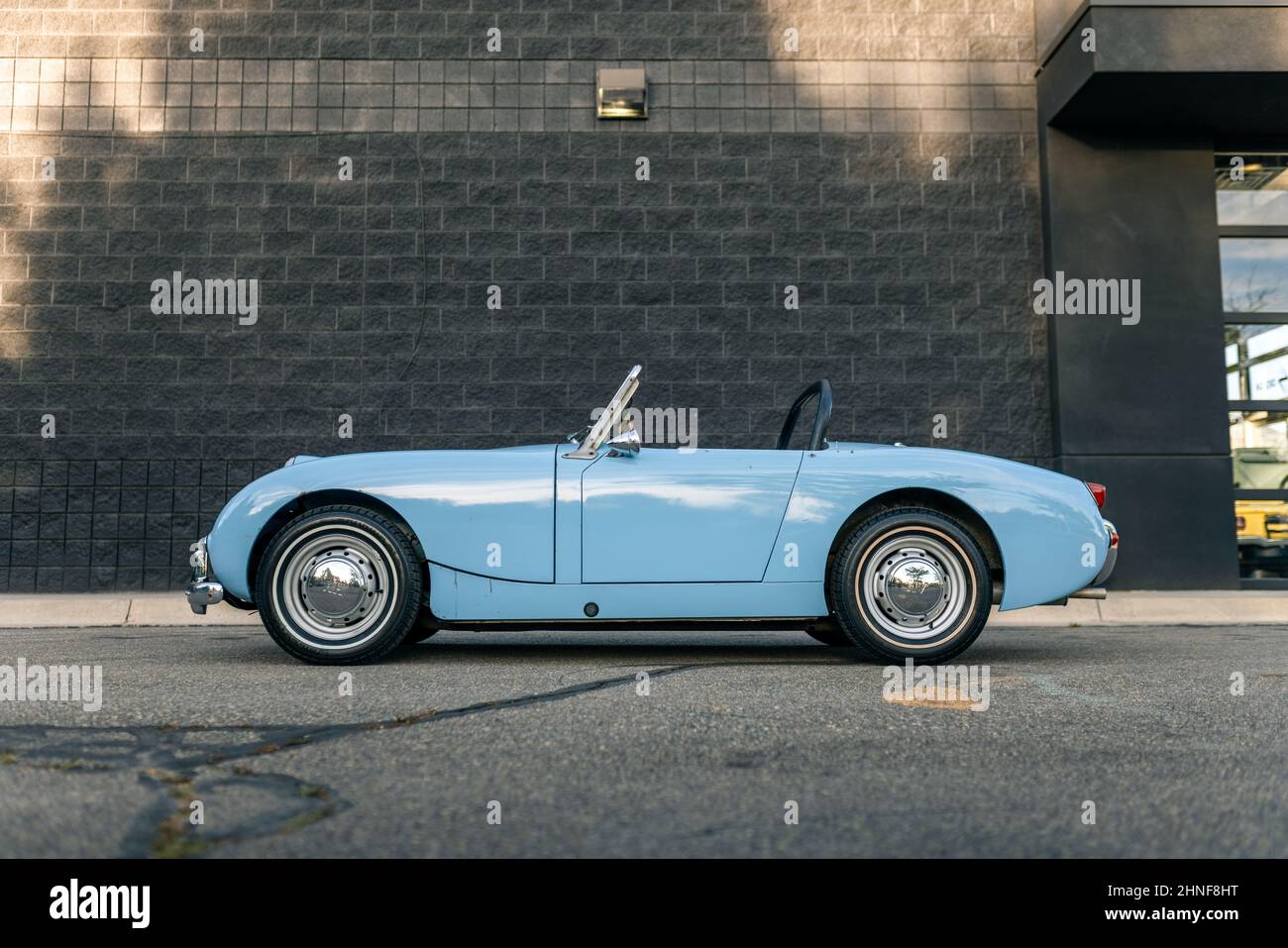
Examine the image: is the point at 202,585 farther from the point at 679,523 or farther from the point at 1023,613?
the point at 1023,613

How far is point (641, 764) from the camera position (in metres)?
2.85

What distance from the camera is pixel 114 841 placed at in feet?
7.02

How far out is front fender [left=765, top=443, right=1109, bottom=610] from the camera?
5.11 meters

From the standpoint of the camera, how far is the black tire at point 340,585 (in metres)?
4.98

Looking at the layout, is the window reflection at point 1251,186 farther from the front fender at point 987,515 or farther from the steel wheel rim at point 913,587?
the steel wheel rim at point 913,587

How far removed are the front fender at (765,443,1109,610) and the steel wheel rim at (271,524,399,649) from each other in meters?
1.67

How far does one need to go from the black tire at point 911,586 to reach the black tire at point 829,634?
0.29m

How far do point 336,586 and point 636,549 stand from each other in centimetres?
128

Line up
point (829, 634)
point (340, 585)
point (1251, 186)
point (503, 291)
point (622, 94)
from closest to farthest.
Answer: point (340, 585), point (829, 634), point (503, 291), point (622, 94), point (1251, 186)

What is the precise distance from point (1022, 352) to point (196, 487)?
23.4ft

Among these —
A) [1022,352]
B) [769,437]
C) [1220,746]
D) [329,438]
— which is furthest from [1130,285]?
[1220,746]

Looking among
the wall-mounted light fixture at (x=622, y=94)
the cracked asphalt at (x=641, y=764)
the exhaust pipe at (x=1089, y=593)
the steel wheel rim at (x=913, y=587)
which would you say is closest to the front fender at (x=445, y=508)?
the cracked asphalt at (x=641, y=764)

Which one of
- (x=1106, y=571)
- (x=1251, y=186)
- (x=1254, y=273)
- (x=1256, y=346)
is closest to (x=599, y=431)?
(x=1106, y=571)
